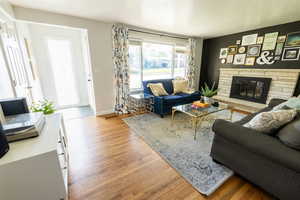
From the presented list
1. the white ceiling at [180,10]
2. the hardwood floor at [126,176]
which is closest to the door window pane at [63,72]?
the white ceiling at [180,10]

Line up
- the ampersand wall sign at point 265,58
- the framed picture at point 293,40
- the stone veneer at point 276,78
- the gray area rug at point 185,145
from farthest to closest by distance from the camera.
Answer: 1. the ampersand wall sign at point 265,58
2. the stone veneer at point 276,78
3. the framed picture at point 293,40
4. the gray area rug at point 185,145

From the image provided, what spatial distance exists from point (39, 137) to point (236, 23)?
14.0 feet

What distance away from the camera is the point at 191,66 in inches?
194

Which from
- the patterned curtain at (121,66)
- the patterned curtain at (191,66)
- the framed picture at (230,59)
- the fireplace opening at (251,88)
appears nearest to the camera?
the patterned curtain at (121,66)

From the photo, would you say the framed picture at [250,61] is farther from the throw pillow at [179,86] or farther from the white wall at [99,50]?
the white wall at [99,50]

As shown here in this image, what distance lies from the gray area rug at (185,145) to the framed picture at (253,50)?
182 cm

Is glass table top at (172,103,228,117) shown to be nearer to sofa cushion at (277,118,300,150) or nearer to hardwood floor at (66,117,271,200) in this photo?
hardwood floor at (66,117,271,200)

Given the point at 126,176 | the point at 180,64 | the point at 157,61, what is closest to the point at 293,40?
the point at 180,64

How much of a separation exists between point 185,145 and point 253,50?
353cm

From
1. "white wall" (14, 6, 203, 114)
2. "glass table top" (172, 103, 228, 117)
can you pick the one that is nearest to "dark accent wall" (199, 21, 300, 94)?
"glass table top" (172, 103, 228, 117)

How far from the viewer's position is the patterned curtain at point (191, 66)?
4.70 metres

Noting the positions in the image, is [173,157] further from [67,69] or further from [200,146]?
[67,69]

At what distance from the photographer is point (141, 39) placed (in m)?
3.81

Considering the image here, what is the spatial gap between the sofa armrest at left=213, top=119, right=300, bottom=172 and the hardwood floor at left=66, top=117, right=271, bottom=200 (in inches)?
20.9
